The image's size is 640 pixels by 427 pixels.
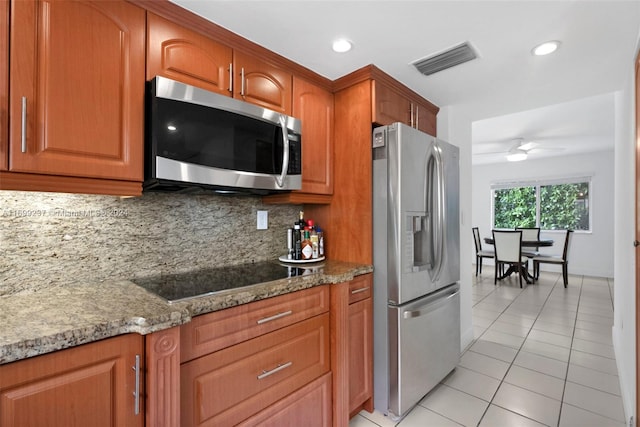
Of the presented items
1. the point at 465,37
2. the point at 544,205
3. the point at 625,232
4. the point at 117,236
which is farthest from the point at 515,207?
the point at 117,236

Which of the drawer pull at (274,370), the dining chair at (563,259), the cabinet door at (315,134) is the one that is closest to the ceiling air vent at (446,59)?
the cabinet door at (315,134)

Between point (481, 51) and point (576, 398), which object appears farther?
point (576, 398)

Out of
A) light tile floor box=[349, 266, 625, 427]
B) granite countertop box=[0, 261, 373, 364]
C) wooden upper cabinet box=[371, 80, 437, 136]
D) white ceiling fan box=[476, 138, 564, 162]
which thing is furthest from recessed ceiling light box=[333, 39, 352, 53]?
white ceiling fan box=[476, 138, 564, 162]

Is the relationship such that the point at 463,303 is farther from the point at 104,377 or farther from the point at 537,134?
the point at 537,134

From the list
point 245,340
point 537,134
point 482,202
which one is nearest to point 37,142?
point 245,340

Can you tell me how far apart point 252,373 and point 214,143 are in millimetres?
1035

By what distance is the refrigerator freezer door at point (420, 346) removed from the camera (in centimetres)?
178

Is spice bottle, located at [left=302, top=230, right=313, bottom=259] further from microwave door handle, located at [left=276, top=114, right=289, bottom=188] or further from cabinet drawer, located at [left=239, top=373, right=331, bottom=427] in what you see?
cabinet drawer, located at [left=239, top=373, right=331, bottom=427]

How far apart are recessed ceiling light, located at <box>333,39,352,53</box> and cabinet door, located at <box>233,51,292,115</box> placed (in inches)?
13.0

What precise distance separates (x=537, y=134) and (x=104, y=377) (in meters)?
5.43

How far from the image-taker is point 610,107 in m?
3.25

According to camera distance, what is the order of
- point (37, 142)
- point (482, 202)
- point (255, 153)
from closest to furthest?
point (37, 142) → point (255, 153) → point (482, 202)

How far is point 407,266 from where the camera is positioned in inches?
71.5

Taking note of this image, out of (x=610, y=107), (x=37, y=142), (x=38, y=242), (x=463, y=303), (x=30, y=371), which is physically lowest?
(x=463, y=303)
